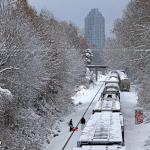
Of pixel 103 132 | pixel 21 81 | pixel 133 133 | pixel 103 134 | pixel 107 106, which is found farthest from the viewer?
pixel 107 106

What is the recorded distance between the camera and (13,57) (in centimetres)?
2591

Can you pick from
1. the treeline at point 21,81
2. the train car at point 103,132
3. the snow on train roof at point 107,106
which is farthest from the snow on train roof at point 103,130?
the snow on train roof at point 107,106

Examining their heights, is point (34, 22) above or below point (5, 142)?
above

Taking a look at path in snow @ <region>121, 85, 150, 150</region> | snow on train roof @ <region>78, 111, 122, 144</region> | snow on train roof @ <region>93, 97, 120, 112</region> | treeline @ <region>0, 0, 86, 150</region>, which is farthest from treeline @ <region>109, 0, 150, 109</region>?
treeline @ <region>0, 0, 86, 150</region>

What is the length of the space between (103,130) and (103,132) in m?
0.58

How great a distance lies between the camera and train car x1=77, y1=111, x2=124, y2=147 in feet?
55.3

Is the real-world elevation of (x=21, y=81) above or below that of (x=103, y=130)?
above

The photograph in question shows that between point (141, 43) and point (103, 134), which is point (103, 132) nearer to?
point (103, 134)

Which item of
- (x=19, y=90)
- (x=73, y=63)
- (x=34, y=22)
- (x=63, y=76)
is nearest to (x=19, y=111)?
(x=19, y=90)

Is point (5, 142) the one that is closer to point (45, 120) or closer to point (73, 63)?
point (45, 120)

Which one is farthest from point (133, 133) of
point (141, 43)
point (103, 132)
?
point (103, 132)

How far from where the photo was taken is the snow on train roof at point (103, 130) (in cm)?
1721

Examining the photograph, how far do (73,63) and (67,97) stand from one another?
13.6 metres

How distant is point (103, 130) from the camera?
2002 centimetres
